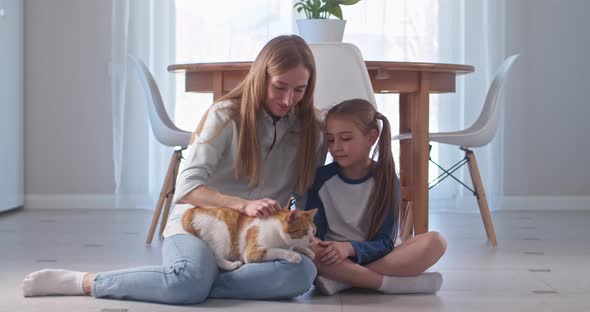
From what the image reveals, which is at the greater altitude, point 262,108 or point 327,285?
point 262,108

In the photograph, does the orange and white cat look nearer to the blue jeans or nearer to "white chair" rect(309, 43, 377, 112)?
the blue jeans

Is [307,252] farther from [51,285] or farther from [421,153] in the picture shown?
[421,153]

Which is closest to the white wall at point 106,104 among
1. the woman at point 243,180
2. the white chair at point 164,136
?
the white chair at point 164,136

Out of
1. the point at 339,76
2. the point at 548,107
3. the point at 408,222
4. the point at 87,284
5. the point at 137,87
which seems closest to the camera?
the point at 87,284

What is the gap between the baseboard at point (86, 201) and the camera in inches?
189

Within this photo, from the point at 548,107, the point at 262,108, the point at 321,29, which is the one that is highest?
the point at 321,29

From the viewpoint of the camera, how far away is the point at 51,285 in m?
2.21

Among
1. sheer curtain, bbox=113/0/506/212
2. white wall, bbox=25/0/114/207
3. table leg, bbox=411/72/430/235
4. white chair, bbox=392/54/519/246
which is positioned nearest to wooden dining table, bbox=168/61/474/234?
table leg, bbox=411/72/430/235

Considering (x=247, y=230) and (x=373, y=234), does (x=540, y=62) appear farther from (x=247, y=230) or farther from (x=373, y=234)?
(x=247, y=230)

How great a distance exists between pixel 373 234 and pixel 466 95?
263 centimetres

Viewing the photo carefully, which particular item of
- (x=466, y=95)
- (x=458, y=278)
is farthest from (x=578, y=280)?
(x=466, y=95)

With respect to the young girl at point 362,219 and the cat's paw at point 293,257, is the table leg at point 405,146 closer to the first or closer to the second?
the young girl at point 362,219

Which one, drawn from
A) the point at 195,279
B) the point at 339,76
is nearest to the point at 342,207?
the point at 195,279

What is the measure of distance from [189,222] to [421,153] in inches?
56.6
